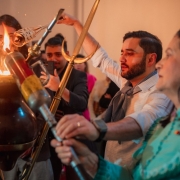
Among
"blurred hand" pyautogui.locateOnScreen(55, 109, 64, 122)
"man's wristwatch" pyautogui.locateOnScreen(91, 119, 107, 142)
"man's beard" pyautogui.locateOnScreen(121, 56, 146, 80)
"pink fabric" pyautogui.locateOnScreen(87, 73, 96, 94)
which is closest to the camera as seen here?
"man's wristwatch" pyautogui.locateOnScreen(91, 119, 107, 142)

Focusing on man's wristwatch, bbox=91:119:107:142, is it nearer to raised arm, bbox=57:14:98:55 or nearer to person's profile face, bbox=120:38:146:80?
raised arm, bbox=57:14:98:55

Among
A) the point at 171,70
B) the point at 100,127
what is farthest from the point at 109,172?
the point at 171,70

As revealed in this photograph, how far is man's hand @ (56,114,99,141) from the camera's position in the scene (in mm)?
550

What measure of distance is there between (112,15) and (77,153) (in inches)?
90.1

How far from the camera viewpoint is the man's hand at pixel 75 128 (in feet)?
1.80

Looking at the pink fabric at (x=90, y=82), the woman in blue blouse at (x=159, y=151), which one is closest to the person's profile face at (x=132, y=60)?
the woman in blue blouse at (x=159, y=151)

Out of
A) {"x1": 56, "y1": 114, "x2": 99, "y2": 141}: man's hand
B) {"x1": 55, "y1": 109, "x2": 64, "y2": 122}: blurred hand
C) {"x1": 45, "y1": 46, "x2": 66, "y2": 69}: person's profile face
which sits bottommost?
{"x1": 55, "y1": 109, "x2": 64, "y2": 122}: blurred hand

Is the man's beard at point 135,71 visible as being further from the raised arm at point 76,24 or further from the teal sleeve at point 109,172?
the teal sleeve at point 109,172

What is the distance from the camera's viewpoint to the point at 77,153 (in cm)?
60

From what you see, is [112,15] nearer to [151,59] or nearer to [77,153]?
[151,59]

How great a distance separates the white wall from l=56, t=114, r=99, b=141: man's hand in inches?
67.5

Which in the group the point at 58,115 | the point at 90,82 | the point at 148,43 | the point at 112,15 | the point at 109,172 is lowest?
the point at 90,82

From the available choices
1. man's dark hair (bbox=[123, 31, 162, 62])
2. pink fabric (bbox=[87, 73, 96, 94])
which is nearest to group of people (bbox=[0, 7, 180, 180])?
man's dark hair (bbox=[123, 31, 162, 62])

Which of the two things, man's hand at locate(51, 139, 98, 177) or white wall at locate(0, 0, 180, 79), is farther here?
white wall at locate(0, 0, 180, 79)
